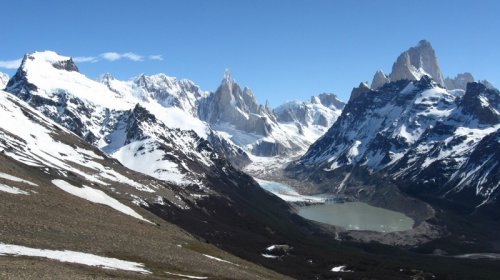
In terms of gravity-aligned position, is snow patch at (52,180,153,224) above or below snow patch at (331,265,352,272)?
above

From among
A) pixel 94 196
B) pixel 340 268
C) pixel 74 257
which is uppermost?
Answer: pixel 94 196

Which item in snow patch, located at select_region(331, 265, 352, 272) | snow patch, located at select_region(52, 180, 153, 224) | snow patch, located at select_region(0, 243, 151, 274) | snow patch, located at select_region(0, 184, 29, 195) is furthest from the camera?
snow patch, located at select_region(331, 265, 352, 272)

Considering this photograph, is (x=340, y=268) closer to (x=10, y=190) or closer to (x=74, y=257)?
(x=10, y=190)

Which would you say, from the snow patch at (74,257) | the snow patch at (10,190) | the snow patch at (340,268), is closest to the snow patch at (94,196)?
the snow patch at (10,190)

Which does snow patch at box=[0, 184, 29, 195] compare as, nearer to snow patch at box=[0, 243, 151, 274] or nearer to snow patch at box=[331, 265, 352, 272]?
snow patch at box=[0, 243, 151, 274]

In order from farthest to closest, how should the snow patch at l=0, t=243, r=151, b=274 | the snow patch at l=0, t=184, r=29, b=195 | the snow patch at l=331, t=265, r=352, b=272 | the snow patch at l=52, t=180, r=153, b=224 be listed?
the snow patch at l=331, t=265, r=352, b=272 < the snow patch at l=52, t=180, r=153, b=224 < the snow patch at l=0, t=184, r=29, b=195 < the snow patch at l=0, t=243, r=151, b=274

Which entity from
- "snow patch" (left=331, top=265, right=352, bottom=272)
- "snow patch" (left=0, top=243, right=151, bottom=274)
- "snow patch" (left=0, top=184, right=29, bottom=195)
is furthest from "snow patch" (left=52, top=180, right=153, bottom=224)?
"snow patch" (left=0, top=243, right=151, bottom=274)

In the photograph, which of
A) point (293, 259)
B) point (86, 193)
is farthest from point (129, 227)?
point (293, 259)

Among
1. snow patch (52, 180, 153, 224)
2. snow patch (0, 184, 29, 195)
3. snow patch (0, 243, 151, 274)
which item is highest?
snow patch (52, 180, 153, 224)

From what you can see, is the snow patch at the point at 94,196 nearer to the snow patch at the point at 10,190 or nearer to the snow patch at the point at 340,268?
the snow patch at the point at 10,190

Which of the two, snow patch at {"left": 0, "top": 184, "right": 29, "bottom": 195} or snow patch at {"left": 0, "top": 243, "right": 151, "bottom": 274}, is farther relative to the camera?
snow patch at {"left": 0, "top": 184, "right": 29, "bottom": 195}

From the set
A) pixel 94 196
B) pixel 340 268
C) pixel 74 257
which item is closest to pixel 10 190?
pixel 74 257

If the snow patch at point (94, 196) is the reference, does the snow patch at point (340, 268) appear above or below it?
below
